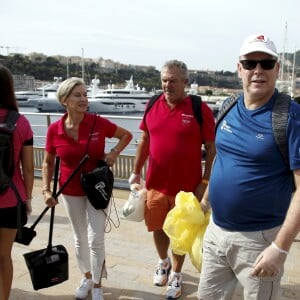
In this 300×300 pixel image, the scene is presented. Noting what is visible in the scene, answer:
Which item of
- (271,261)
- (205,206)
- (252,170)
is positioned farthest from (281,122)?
(205,206)

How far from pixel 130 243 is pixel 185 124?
6.23ft

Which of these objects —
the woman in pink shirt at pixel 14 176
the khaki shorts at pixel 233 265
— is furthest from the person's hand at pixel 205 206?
the woman in pink shirt at pixel 14 176

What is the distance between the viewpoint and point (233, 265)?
7.14ft

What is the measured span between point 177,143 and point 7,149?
4.35ft

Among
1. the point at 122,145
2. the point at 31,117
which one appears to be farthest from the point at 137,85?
the point at 122,145

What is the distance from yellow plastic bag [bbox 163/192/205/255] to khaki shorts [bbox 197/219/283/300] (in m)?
0.38

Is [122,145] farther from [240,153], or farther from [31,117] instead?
[31,117]

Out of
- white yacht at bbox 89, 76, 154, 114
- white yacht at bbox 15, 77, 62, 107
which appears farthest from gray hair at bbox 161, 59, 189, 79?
white yacht at bbox 15, 77, 62, 107

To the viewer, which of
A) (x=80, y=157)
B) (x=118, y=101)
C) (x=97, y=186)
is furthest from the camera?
(x=118, y=101)

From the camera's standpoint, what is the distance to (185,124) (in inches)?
124

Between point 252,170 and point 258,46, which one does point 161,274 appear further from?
point 258,46

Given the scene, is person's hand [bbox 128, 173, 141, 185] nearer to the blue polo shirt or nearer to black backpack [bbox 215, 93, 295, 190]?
the blue polo shirt

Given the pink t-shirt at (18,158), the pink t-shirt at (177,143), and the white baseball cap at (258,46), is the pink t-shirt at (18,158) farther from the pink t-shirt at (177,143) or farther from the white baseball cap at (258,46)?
the white baseball cap at (258,46)

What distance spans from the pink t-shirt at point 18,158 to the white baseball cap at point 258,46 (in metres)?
1.46
